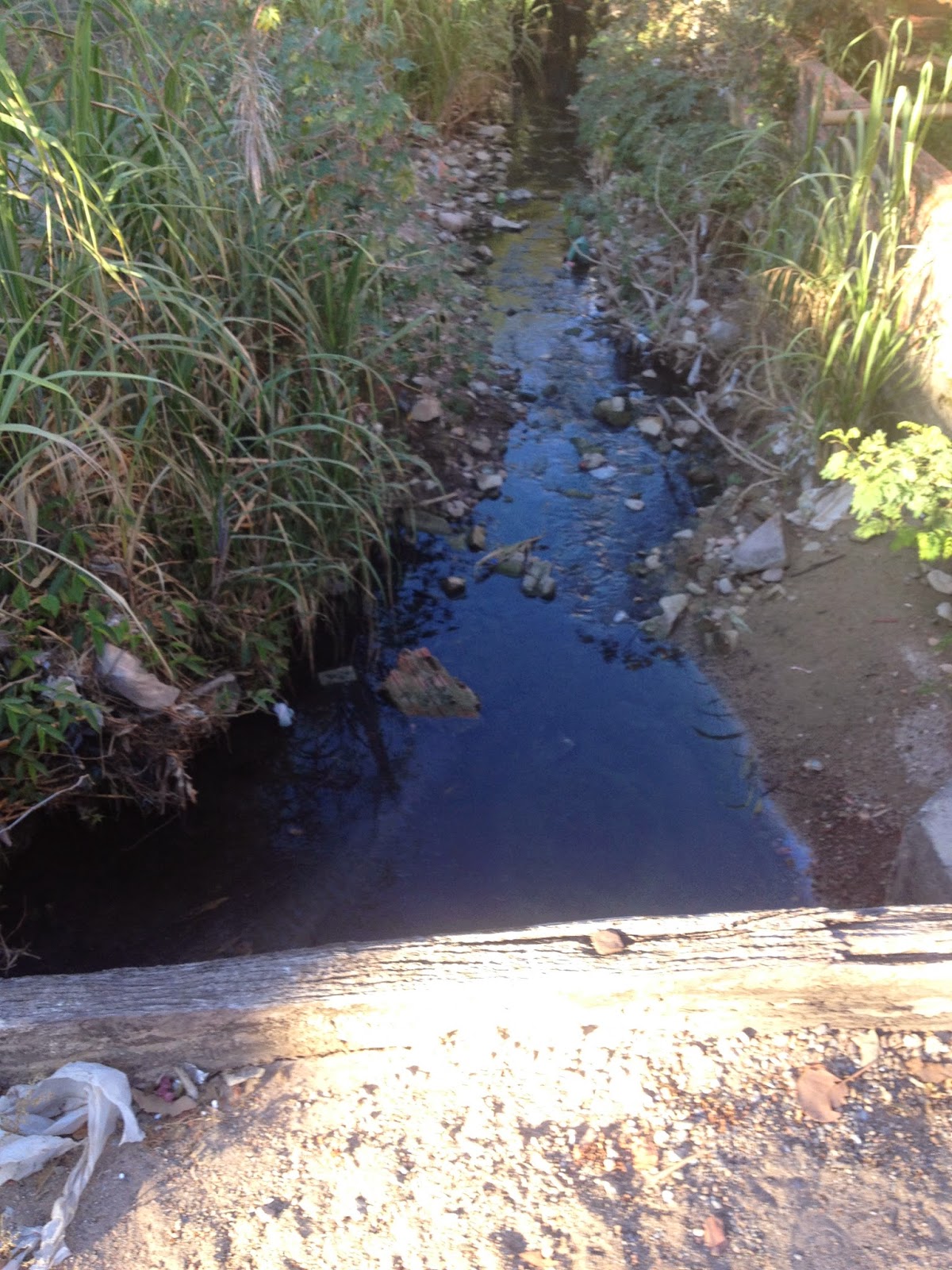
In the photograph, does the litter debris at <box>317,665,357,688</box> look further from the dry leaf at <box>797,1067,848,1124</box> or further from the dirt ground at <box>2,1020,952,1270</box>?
the dry leaf at <box>797,1067,848,1124</box>

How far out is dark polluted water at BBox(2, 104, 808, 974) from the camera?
242cm

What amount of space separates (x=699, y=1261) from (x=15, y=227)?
224 centimetres

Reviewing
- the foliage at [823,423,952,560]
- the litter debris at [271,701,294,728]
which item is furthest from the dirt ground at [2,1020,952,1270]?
→ the litter debris at [271,701,294,728]

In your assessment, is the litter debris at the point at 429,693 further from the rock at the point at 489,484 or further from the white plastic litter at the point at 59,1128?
the white plastic litter at the point at 59,1128

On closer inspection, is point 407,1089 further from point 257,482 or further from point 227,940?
point 257,482

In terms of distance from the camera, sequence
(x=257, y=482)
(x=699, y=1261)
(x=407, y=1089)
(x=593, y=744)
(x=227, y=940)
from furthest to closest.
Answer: (x=593, y=744), (x=257, y=482), (x=227, y=940), (x=407, y=1089), (x=699, y=1261)

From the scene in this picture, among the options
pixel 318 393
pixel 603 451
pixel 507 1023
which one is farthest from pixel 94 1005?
pixel 603 451

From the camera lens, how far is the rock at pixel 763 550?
329cm

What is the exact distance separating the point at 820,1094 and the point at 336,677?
6.24 ft

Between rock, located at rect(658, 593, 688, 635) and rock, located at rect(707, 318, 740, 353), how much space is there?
1576mm

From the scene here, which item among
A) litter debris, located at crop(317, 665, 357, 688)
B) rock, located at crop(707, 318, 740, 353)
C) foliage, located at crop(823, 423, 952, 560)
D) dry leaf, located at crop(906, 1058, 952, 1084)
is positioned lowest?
litter debris, located at crop(317, 665, 357, 688)

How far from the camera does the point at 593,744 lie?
288 centimetres

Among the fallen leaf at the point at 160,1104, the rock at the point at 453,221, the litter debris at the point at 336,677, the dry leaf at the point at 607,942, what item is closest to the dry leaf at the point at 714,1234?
the dry leaf at the point at 607,942

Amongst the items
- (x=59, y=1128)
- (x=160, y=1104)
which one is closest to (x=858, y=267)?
(x=160, y=1104)
